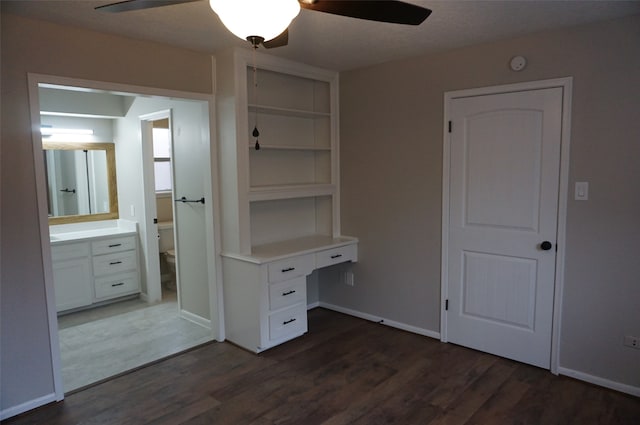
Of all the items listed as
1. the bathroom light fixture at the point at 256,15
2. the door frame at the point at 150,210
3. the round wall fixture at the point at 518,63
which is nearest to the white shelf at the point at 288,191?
the door frame at the point at 150,210

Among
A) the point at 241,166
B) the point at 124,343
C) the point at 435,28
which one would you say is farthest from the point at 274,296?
the point at 435,28

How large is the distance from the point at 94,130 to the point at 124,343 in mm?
2489

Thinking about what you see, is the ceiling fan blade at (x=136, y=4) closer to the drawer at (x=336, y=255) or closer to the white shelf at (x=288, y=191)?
the white shelf at (x=288, y=191)

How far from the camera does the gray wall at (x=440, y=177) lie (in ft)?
8.97

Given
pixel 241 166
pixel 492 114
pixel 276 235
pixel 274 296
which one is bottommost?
pixel 274 296

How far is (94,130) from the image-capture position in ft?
15.9

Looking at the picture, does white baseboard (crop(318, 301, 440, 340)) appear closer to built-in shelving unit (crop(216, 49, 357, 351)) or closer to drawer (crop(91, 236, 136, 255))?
built-in shelving unit (crop(216, 49, 357, 351))

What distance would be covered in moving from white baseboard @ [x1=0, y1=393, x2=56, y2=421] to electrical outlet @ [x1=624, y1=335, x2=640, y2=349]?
3.69 metres

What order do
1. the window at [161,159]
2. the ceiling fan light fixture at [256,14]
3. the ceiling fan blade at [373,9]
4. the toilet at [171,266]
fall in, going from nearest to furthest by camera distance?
1. the ceiling fan light fixture at [256,14]
2. the ceiling fan blade at [373,9]
3. the toilet at [171,266]
4. the window at [161,159]

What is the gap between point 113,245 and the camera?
183 inches

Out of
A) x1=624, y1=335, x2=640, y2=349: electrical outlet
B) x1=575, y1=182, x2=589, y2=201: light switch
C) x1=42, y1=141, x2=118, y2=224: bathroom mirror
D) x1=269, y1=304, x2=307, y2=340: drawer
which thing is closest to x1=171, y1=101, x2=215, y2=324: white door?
x1=269, y1=304, x2=307, y2=340: drawer

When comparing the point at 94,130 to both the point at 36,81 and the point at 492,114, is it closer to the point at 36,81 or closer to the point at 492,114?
the point at 36,81

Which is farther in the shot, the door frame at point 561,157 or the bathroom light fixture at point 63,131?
the bathroom light fixture at point 63,131

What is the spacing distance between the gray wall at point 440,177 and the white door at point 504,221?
0.13 metres
